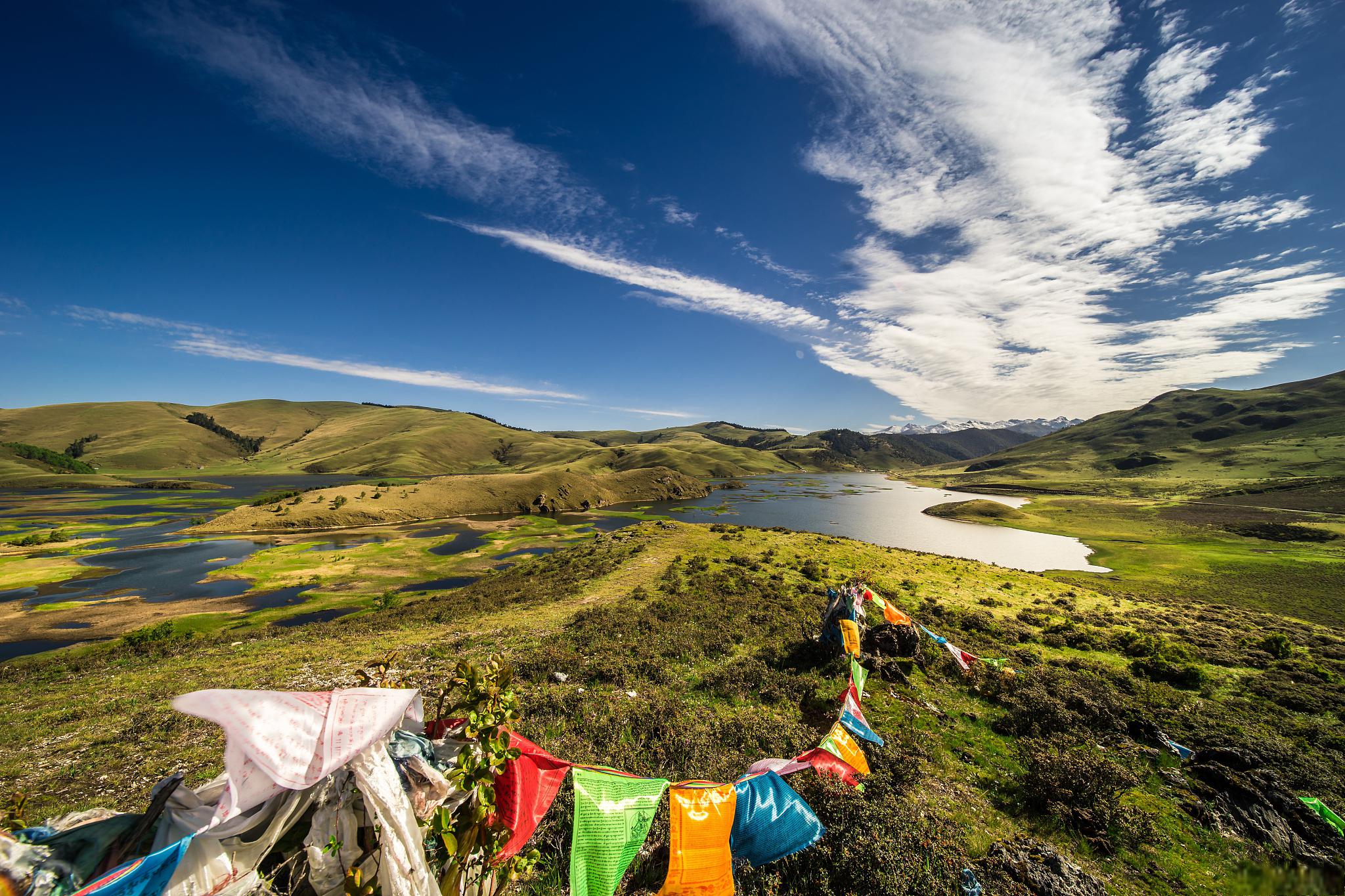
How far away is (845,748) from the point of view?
9.93m

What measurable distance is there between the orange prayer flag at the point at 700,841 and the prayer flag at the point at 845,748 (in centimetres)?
353

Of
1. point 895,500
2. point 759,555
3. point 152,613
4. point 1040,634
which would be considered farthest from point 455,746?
point 895,500

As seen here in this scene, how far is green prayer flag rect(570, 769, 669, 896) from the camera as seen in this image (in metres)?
6.30

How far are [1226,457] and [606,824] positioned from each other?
208m

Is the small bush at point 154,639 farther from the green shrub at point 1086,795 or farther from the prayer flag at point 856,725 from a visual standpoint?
the green shrub at point 1086,795

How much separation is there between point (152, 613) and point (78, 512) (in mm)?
80894

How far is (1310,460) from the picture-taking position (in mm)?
106312

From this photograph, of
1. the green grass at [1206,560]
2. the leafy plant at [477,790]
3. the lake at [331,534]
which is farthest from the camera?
the lake at [331,534]

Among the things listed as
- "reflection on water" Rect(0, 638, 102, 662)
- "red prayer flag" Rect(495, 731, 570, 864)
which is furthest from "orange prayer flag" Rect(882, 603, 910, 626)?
"reflection on water" Rect(0, 638, 102, 662)

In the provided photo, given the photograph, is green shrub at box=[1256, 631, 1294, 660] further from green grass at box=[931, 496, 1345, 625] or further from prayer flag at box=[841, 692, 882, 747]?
prayer flag at box=[841, 692, 882, 747]

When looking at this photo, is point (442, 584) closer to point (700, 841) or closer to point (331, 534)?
point (331, 534)

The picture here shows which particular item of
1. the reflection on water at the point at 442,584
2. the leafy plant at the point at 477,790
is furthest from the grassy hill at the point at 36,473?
the leafy plant at the point at 477,790

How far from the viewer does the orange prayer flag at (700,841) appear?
6.66 m

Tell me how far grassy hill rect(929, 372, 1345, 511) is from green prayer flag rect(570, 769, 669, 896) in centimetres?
11633
